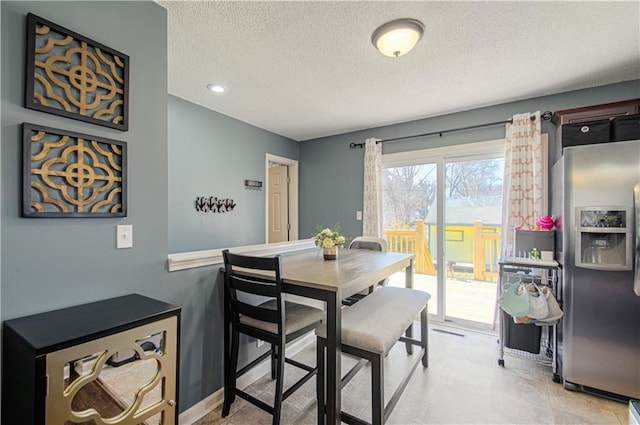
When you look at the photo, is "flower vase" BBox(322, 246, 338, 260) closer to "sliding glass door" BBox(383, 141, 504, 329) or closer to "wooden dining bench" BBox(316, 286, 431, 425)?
"wooden dining bench" BBox(316, 286, 431, 425)

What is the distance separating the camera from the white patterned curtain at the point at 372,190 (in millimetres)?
3842

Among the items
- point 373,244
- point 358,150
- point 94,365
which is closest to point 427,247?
point 373,244

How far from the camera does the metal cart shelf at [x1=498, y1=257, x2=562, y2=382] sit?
2.41 metres

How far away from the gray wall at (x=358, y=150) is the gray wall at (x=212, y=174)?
2.70 feet

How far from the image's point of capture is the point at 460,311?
3461 millimetres

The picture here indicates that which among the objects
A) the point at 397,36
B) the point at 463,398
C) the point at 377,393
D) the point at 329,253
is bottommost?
the point at 463,398

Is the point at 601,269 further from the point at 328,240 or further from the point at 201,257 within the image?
the point at 201,257

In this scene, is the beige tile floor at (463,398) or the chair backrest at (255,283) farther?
the beige tile floor at (463,398)

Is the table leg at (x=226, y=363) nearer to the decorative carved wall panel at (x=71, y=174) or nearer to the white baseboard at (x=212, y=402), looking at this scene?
the white baseboard at (x=212, y=402)

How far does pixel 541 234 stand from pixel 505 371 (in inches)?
50.2

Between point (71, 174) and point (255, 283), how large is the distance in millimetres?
1044

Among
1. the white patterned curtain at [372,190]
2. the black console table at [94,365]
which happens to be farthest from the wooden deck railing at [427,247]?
the black console table at [94,365]

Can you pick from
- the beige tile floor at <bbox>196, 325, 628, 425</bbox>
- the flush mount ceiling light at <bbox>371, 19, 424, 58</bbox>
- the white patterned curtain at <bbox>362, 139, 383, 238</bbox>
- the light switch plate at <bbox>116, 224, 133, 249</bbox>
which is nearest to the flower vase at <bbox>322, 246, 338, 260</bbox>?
the beige tile floor at <bbox>196, 325, 628, 425</bbox>

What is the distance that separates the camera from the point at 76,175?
4.31ft
